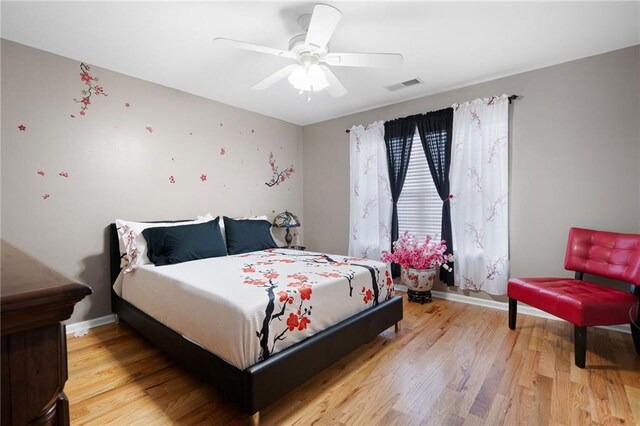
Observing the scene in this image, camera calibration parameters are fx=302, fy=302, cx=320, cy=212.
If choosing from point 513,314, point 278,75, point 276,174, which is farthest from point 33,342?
point 276,174

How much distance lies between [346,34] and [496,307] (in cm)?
304

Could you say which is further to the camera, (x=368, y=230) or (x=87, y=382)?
(x=368, y=230)

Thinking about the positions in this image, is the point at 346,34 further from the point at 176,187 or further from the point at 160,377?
the point at 160,377

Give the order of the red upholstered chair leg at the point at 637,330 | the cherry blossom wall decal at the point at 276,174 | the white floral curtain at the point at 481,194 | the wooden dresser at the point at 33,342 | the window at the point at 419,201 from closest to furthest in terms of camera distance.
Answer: the wooden dresser at the point at 33,342 < the red upholstered chair leg at the point at 637,330 < the white floral curtain at the point at 481,194 < the window at the point at 419,201 < the cherry blossom wall decal at the point at 276,174

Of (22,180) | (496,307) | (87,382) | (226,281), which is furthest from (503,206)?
(22,180)

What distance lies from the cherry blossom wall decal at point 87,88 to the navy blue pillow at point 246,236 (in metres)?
1.67

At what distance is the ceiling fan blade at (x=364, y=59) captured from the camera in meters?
2.08

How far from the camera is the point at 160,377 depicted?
201cm

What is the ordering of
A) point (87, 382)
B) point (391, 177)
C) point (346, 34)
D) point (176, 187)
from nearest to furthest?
point (87, 382) → point (346, 34) → point (176, 187) → point (391, 177)

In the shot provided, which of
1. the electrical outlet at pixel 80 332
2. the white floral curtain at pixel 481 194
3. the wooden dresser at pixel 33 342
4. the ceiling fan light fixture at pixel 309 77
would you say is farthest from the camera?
the white floral curtain at pixel 481 194

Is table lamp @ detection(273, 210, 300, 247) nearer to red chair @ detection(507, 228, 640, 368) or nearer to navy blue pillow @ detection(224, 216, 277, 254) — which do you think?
navy blue pillow @ detection(224, 216, 277, 254)

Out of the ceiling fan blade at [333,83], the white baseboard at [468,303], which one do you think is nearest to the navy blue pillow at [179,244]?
the white baseboard at [468,303]

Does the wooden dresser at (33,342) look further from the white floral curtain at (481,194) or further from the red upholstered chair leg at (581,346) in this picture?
the white floral curtain at (481,194)

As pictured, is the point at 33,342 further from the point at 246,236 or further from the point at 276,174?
the point at 276,174
